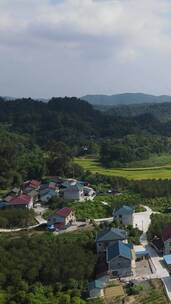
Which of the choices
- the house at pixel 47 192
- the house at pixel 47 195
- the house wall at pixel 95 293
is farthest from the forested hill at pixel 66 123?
the house wall at pixel 95 293

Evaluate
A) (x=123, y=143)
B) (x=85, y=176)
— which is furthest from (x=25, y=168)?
(x=123, y=143)

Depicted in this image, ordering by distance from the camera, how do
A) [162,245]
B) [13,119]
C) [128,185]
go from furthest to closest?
1. [13,119]
2. [128,185]
3. [162,245]

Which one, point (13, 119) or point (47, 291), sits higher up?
point (13, 119)

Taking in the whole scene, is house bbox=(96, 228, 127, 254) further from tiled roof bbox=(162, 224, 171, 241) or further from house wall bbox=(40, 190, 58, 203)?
house wall bbox=(40, 190, 58, 203)

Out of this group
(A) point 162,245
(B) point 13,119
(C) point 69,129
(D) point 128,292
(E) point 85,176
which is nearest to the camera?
(D) point 128,292

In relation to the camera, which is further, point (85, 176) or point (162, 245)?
point (85, 176)

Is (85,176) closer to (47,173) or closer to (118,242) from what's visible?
(47,173)

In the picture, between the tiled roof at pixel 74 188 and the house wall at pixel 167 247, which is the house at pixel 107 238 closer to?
the house wall at pixel 167 247

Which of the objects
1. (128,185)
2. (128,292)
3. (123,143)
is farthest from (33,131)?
(128,292)
